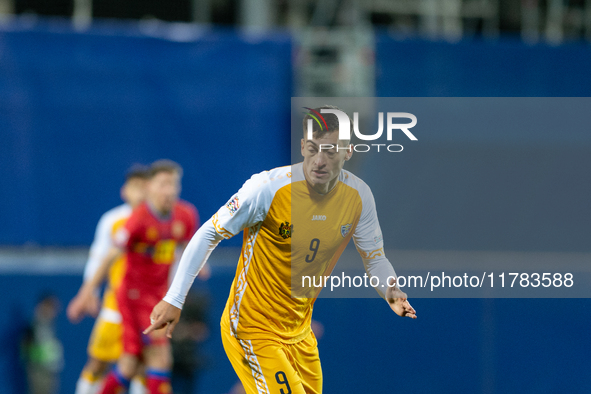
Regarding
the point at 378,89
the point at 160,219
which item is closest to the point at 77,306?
the point at 160,219

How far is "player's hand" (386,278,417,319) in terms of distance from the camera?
3.74m

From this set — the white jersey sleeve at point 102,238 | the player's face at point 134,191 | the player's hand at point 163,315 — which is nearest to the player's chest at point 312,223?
the player's hand at point 163,315

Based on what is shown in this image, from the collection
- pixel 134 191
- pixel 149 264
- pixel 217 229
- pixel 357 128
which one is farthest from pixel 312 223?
pixel 134 191

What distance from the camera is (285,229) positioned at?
3809 millimetres

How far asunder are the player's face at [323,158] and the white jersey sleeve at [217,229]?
28 centimetres

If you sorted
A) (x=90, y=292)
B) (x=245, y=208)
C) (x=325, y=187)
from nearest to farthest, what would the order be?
(x=245, y=208) → (x=325, y=187) → (x=90, y=292)

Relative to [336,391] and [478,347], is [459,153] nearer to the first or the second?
[478,347]

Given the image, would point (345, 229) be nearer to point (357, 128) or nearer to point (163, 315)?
point (357, 128)

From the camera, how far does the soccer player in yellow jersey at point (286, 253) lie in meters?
3.69

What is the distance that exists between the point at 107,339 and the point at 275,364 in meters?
3.32

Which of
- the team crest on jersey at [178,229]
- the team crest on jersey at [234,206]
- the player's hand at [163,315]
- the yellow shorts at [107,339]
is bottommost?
the yellow shorts at [107,339]

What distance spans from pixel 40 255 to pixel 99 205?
727 millimetres

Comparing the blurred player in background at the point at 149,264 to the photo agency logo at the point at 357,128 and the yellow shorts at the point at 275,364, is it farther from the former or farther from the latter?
the yellow shorts at the point at 275,364

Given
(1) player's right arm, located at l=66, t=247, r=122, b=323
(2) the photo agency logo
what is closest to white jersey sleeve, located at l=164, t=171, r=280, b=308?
(2) the photo agency logo
